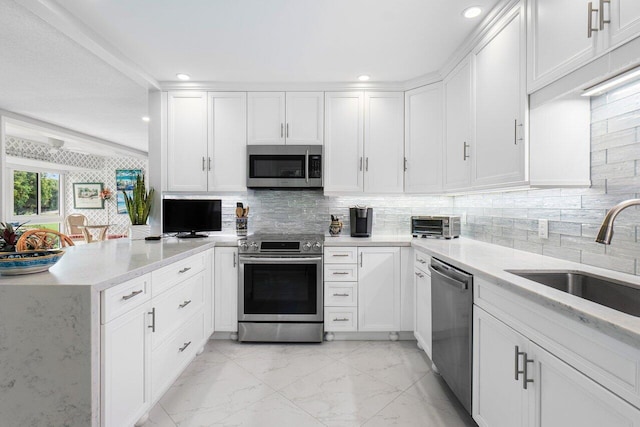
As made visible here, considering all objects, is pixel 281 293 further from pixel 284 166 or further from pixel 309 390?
pixel 284 166

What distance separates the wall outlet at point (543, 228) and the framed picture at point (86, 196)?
8705mm

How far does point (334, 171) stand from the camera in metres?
3.13

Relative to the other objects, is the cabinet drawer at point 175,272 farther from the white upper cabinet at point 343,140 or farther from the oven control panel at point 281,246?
the white upper cabinet at point 343,140

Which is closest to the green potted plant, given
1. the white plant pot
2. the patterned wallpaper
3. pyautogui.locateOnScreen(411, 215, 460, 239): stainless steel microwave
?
the white plant pot

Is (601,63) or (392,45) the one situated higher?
(392,45)

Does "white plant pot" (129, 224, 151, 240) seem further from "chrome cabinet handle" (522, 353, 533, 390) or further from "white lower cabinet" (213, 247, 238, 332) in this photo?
"chrome cabinet handle" (522, 353, 533, 390)

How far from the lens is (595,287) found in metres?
1.41

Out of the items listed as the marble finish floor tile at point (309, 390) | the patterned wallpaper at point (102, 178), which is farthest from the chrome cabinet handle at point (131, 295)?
the patterned wallpaper at point (102, 178)

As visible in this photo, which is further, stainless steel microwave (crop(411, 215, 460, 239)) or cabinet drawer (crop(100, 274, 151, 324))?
stainless steel microwave (crop(411, 215, 460, 239))

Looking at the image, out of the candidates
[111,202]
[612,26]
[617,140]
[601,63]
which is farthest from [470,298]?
[111,202]

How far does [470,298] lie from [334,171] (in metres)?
1.82

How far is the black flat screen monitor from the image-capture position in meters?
3.07

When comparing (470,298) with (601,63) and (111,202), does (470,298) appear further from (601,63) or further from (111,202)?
(111,202)

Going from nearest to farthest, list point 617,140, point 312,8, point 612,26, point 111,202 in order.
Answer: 1. point 612,26
2. point 617,140
3. point 312,8
4. point 111,202
